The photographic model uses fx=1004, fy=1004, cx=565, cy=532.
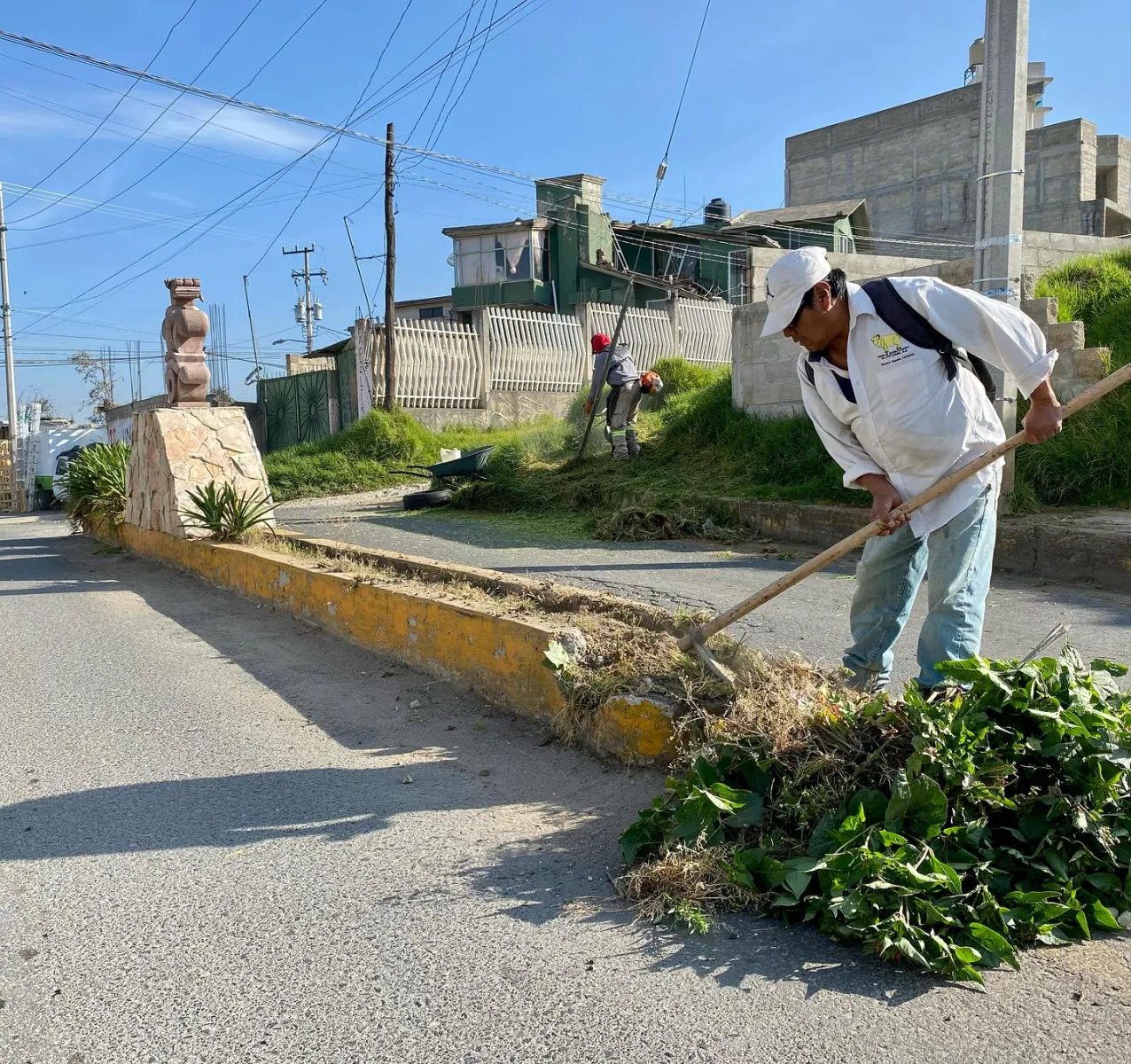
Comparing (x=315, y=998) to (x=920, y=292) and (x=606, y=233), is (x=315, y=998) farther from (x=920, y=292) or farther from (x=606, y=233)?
(x=606, y=233)

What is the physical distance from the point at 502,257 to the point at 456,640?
109 feet

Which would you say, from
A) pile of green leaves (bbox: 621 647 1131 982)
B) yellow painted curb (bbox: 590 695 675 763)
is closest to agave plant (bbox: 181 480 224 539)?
yellow painted curb (bbox: 590 695 675 763)

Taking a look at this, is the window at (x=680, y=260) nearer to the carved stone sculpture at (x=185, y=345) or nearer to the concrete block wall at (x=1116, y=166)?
the concrete block wall at (x=1116, y=166)

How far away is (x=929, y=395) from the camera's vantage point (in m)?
3.18

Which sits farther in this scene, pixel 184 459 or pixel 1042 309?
pixel 184 459

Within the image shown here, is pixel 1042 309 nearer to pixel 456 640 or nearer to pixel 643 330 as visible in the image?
pixel 456 640

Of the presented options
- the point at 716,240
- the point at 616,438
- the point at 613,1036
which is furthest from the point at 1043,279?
the point at 716,240

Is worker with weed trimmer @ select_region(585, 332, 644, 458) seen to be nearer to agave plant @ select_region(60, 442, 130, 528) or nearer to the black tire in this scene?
the black tire

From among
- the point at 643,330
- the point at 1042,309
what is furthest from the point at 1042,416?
the point at 643,330

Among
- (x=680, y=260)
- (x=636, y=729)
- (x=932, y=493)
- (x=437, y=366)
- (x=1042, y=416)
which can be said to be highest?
(x=680, y=260)

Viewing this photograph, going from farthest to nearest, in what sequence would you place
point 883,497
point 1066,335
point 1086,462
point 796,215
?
point 796,215 < point 1066,335 < point 1086,462 < point 883,497

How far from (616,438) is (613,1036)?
33.9 ft

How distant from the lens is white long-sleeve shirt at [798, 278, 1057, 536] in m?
3.09

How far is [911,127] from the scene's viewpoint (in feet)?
119
